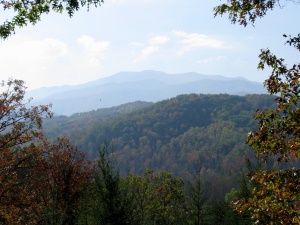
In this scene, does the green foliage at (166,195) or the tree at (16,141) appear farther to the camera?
the green foliage at (166,195)

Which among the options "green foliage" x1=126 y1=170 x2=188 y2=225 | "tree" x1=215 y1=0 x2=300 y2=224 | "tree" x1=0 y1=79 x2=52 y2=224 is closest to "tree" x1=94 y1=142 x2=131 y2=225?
"tree" x1=0 y1=79 x2=52 y2=224

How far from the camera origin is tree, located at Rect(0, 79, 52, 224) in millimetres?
13501

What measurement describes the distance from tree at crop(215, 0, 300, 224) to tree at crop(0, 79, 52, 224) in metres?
10.7

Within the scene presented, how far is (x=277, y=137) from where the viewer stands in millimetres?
6520

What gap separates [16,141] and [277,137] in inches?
487

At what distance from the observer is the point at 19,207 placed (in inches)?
536

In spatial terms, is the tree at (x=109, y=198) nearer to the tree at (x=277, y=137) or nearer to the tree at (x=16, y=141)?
the tree at (x=16, y=141)

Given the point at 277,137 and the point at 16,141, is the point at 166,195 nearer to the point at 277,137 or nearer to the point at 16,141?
the point at 16,141

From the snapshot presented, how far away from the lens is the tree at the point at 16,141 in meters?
13.5

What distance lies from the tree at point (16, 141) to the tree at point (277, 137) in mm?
10679

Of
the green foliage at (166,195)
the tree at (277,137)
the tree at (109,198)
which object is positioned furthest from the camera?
the green foliage at (166,195)

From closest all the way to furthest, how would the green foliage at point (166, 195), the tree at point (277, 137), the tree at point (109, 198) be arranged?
the tree at point (277, 137), the tree at point (109, 198), the green foliage at point (166, 195)

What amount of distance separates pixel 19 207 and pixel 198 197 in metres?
8.75

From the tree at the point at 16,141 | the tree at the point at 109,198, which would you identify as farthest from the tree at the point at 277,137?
the tree at the point at 16,141
